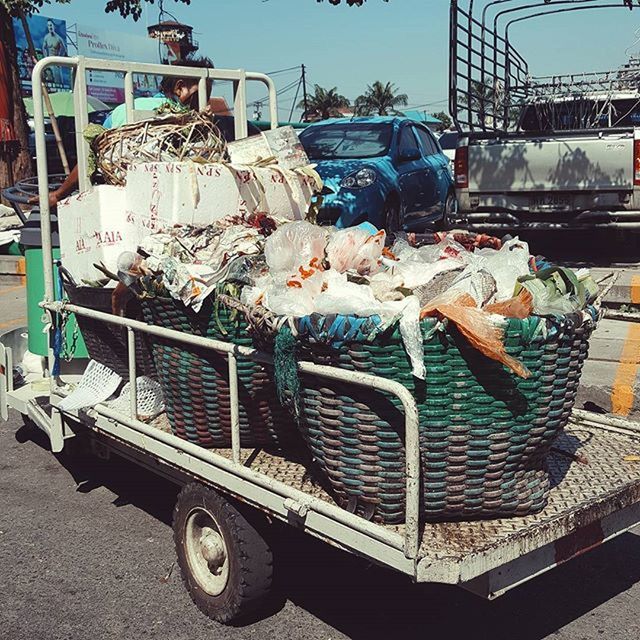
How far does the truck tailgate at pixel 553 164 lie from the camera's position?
8.78 m

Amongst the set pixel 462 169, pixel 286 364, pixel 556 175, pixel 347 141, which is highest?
pixel 347 141

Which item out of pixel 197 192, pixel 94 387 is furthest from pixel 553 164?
pixel 94 387

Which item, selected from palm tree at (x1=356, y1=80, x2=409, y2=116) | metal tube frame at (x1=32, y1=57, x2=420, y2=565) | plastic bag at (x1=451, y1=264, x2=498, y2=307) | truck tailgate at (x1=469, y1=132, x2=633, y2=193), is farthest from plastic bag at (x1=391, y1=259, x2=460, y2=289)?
palm tree at (x1=356, y1=80, x2=409, y2=116)

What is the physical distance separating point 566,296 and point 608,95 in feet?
26.6

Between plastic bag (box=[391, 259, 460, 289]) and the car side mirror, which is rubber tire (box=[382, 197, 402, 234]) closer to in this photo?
the car side mirror

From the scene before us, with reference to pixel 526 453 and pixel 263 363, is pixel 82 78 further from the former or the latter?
pixel 526 453

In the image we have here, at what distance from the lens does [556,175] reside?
9.10 meters

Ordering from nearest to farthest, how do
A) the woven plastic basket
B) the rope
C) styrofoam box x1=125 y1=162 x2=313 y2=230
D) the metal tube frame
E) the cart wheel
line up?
the metal tube frame, the rope, the cart wheel, styrofoam box x1=125 y1=162 x2=313 y2=230, the woven plastic basket

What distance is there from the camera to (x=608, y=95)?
1016 centimetres

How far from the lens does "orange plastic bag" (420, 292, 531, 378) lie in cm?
257

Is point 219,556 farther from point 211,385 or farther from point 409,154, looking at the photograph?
point 409,154

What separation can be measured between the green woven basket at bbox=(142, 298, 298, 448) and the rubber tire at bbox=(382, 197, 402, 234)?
6.76m

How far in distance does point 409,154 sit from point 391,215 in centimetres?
109

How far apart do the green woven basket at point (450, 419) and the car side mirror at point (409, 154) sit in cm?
804
